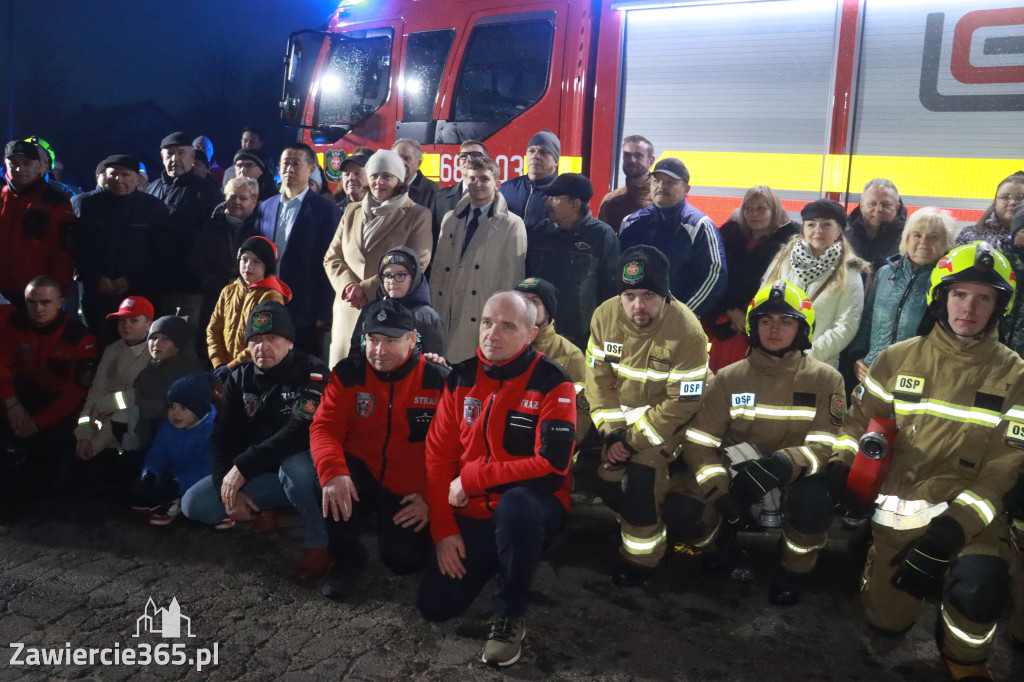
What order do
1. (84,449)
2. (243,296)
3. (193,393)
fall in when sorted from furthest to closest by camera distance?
(243,296) → (84,449) → (193,393)

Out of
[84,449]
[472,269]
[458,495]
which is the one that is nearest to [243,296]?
[84,449]

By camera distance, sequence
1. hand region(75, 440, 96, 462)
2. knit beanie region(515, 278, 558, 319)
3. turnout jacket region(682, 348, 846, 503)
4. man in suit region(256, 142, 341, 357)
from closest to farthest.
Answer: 1. turnout jacket region(682, 348, 846, 503)
2. knit beanie region(515, 278, 558, 319)
3. hand region(75, 440, 96, 462)
4. man in suit region(256, 142, 341, 357)

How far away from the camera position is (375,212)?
5.02m

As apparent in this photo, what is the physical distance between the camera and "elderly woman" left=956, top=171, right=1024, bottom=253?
445 centimetres

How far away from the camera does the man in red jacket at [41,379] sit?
4805 mm

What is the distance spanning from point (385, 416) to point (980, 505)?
2.55 m

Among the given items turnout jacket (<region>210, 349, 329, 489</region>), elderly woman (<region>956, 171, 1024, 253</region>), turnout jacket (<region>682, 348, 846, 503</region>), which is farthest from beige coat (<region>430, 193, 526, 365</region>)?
elderly woman (<region>956, 171, 1024, 253</region>)

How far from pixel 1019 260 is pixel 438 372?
312cm

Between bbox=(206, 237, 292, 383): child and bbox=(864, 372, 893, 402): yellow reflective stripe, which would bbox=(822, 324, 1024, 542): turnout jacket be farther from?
bbox=(206, 237, 292, 383): child

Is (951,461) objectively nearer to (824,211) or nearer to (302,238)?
(824,211)

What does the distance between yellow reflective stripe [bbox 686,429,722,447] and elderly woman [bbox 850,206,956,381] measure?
1069mm

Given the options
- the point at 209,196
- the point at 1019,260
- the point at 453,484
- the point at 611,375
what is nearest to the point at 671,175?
the point at 611,375

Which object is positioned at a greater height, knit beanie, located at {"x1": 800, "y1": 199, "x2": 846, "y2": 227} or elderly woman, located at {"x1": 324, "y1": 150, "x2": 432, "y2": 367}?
knit beanie, located at {"x1": 800, "y1": 199, "x2": 846, "y2": 227}

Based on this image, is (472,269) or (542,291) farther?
(472,269)
